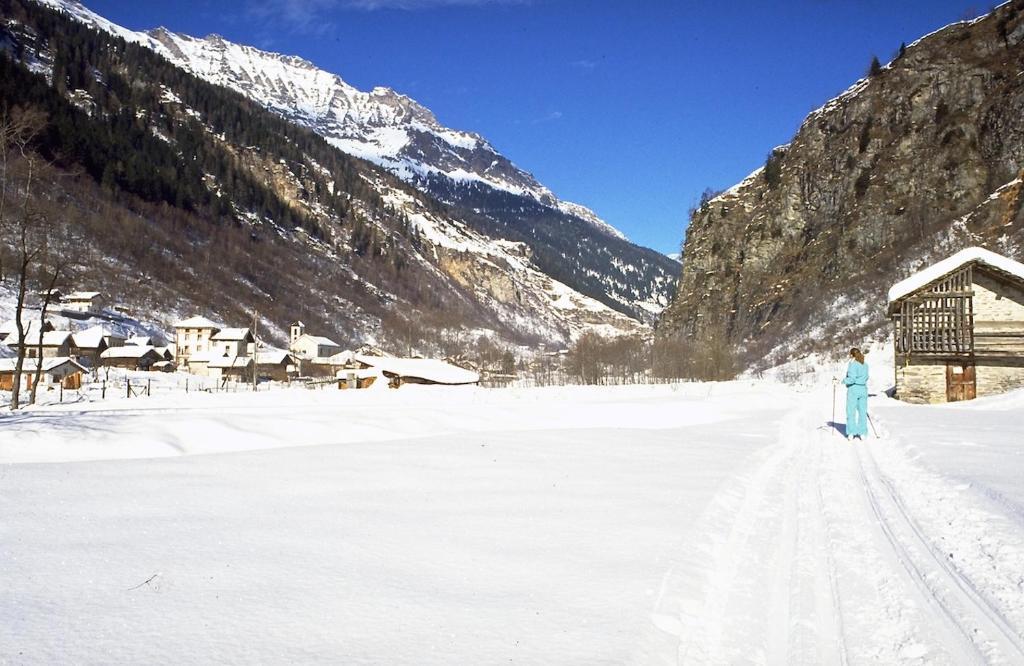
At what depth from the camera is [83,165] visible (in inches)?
4451

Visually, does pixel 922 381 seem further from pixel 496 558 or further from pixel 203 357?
pixel 203 357

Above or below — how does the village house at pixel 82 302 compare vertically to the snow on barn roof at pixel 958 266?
above

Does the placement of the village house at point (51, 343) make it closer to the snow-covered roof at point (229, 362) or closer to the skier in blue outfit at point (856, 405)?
the snow-covered roof at point (229, 362)

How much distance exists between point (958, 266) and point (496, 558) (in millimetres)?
30741

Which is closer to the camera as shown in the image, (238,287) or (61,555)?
(61,555)

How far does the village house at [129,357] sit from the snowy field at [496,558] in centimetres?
6987

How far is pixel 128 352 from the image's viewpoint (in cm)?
7038

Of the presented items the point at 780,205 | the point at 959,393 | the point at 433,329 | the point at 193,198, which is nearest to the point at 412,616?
the point at 959,393

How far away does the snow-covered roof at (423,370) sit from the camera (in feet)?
171

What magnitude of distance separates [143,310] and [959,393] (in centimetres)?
9574

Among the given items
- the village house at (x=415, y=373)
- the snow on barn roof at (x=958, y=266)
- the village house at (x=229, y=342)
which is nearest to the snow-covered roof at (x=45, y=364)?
the village house at (x=229, y=342)

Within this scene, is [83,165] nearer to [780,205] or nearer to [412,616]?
[780,205]

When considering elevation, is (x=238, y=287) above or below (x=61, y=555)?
above

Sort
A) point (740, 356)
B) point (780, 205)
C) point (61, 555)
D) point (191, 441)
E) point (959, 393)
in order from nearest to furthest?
point (61, 555)
point (191, 441)
point (959, 393)
point (740, 356)
point (780, 205)
